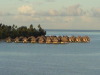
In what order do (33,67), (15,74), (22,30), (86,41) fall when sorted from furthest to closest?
(22,30) < (86,41) < (33,67) < (15,74)

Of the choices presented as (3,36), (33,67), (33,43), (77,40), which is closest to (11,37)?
(3,36)

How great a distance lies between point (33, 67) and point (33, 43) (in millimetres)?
90300

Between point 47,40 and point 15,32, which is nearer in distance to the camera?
point 47,40

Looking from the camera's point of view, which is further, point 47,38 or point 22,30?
point 22,30

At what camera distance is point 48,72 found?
72.0 metres

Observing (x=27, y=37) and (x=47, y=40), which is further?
(x=27, y=37)

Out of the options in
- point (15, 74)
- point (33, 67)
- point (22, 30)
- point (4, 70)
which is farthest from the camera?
point (22, 30)

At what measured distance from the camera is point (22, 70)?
244 feet

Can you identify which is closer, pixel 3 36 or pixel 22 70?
pixel 22 70

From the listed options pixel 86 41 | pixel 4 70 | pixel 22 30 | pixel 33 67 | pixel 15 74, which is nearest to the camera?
pixel 15 74

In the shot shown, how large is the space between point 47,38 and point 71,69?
96005mm

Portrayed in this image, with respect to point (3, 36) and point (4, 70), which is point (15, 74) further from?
point (3, 36)

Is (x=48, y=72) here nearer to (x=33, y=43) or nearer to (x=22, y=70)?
(x=22, y=70)

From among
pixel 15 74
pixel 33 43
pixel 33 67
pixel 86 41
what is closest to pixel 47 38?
pixel 33 43
